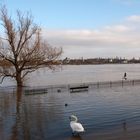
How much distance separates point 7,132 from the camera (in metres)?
21.2

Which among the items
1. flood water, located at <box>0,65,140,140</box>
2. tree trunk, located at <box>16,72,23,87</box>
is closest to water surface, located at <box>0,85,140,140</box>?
flood water, located at <box>0,65,140,140</box>

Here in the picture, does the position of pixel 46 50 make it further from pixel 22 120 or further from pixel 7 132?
pixel 7 132

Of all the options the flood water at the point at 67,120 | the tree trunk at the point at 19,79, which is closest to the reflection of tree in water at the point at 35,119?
the flood water at the point at 67,120

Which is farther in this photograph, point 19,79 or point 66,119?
point 19,79

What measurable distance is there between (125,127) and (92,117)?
4.35 metres

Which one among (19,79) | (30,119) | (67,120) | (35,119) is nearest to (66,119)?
(67,120)

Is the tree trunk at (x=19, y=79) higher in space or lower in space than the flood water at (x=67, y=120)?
higher

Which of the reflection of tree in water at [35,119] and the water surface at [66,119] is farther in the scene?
the reflection of tree in water at [35,119]

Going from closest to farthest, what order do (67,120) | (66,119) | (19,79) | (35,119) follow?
(67,120) → (66,119) → (35,119) → (19,79)

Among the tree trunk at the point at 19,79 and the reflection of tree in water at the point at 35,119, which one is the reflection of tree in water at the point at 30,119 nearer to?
the reflection of tree in water at the point at 35,119

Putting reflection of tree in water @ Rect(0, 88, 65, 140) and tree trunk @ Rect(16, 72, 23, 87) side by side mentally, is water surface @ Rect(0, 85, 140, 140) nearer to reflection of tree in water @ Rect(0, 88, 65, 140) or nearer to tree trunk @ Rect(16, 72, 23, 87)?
reflection of tree in water @ Rect(0, 88, 65, 140)

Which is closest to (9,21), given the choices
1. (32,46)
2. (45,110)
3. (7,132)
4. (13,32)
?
(13,32)

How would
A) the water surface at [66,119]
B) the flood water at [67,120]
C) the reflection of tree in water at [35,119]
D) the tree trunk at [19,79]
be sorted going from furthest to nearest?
the tree trunk at [19,79], the reflection of tree in water at [35,119], the water surface at [66,119], the flood water at [67,120]

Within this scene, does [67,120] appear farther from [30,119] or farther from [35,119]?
[30,119]
